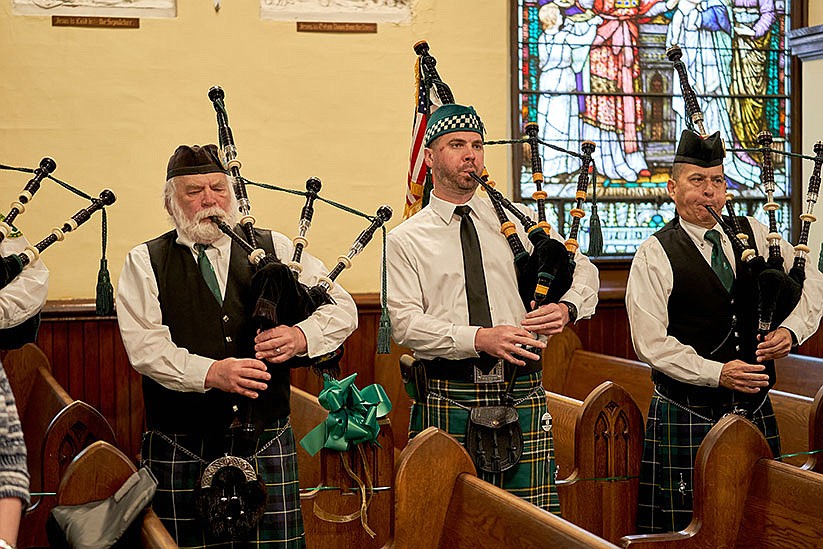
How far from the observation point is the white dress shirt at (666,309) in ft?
11.1

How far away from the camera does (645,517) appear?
3430mm

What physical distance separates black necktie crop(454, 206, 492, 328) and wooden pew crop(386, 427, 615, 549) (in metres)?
0.73

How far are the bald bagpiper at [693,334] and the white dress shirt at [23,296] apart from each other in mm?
2038

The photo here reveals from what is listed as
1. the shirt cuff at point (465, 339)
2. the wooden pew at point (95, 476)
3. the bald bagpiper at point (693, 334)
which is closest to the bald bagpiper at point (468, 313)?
the shirt cuff at point (465, 339)

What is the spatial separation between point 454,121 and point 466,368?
0.78 metres

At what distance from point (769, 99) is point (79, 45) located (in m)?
3.89

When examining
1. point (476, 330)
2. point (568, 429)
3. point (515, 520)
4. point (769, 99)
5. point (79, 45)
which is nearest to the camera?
point (515, 520)

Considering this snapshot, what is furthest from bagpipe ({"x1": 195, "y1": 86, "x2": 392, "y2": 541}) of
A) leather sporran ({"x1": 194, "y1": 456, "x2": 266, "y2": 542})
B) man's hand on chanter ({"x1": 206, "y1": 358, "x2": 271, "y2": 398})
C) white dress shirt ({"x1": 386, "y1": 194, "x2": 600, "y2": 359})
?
white dress shirt ({"x1": 386, "y1": 194, "x2": 600, "y2": 359})

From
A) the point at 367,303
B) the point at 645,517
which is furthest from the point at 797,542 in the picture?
the point at 367,303

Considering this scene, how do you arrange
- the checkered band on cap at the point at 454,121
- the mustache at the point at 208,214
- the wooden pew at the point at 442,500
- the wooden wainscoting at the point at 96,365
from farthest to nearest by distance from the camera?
the wooden wainscoting at the point at 96,365, the checkered band on cap at the point at 454,121, the mustache at the point at 208,214, the wooden pew at the point at 442,500

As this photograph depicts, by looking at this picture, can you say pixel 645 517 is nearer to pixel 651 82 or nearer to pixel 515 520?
pixel 515 520

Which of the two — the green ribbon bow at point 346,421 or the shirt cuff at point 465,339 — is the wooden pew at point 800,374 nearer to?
the shirt cuff at point 465,339

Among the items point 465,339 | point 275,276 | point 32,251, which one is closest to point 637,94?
point 465,339

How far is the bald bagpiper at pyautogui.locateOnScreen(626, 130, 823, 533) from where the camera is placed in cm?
340
